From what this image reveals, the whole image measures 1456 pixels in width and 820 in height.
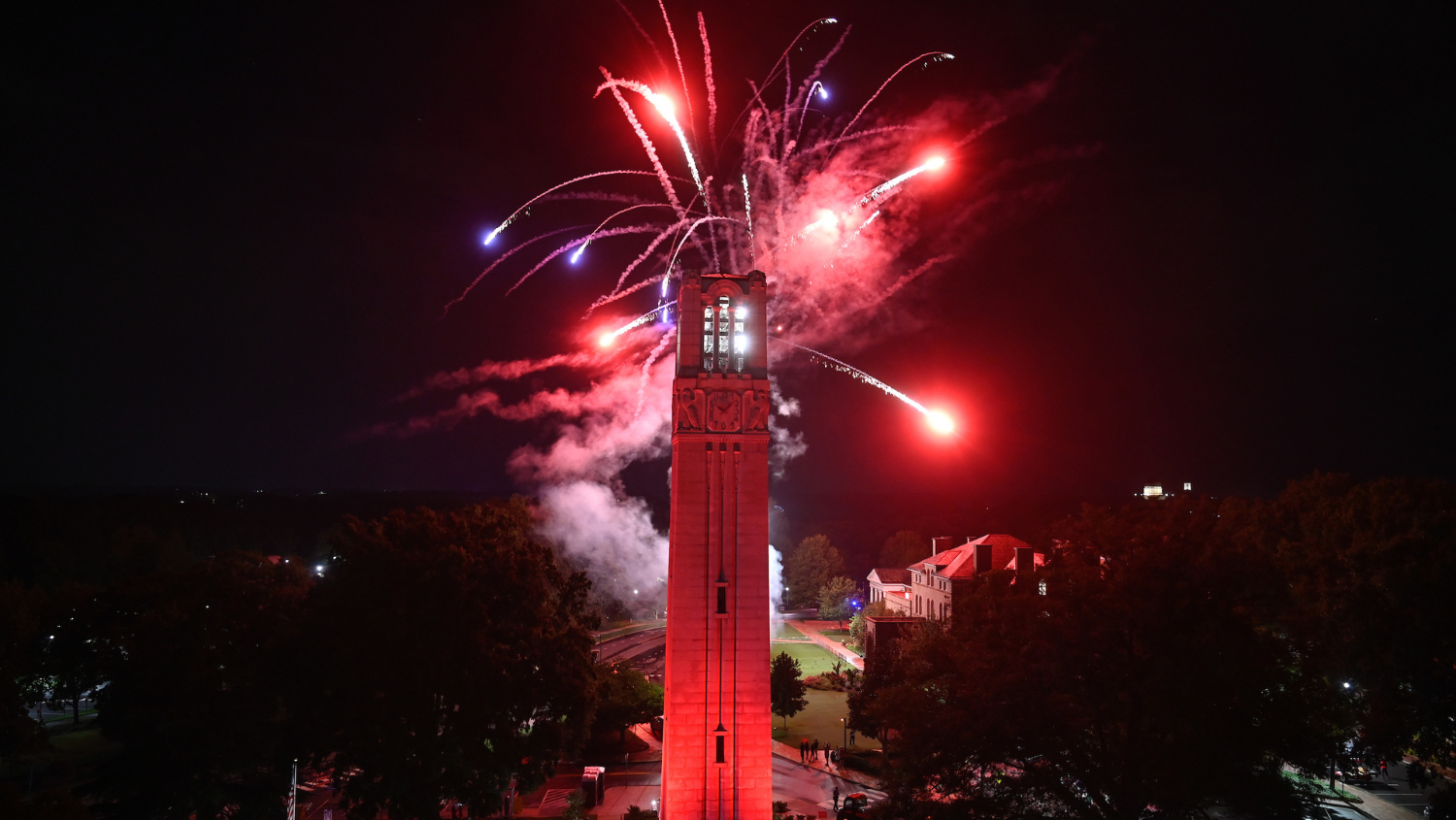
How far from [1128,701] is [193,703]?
1197 inches

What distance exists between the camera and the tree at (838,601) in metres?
99.8

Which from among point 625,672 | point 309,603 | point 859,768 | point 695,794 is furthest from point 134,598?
point 859,768

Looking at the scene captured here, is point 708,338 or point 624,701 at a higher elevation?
point 708,338

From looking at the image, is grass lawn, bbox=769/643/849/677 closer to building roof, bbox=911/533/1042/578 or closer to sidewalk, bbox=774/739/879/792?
building roof, bbox=911/533/1042/578

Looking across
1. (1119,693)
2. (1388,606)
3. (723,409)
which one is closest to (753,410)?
(723,409)

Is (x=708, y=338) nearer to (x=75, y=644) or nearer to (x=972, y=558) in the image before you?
(x=75, y=644)

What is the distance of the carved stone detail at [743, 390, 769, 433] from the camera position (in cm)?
3159

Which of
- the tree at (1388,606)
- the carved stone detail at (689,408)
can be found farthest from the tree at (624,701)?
the tree at (1388,606)

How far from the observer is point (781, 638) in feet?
292

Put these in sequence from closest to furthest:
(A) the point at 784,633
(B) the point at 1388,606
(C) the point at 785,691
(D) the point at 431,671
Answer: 1. (D) the point at 431,671
2. (B) the point at 1388,606
3. (C) the point at 785,691
4. (A) the point at 784,633

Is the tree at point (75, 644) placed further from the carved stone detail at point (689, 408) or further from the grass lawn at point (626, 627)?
the grass lawn at point (626, 627)

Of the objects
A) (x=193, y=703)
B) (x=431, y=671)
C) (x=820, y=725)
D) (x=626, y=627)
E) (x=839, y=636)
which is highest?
(x=626, y=627)

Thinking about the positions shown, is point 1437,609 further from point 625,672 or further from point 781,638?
point 781,638

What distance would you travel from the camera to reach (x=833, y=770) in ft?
143
